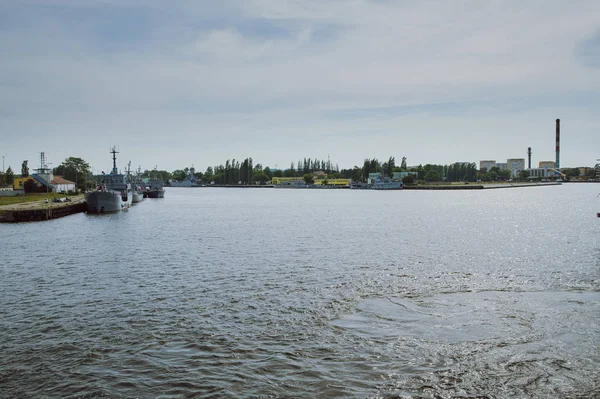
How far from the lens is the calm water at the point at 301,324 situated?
12.7 meters

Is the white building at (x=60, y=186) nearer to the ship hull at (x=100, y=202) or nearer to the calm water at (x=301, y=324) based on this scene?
the ship hull at (x=100, y=202)

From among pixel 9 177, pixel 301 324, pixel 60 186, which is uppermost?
pixel 9 177

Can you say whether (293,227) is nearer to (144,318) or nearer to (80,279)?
(80,279)

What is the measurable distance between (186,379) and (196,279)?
1343 centimetres

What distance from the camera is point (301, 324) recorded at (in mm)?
17734

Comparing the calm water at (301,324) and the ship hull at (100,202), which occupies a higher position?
the ship hull at (100,202)

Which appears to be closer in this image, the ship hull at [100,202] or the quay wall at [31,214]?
the quay wall at [31,214]

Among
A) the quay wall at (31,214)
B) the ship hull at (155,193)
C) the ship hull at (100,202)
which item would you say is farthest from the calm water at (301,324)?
the ship hull at (155,193)

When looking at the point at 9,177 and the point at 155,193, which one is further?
the point at 155,193

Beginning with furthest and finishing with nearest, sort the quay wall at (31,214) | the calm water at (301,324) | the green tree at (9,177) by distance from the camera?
1. the green tree at (9,177)
2. the quay wall at (31,214)
3. the calm water at (301,324)

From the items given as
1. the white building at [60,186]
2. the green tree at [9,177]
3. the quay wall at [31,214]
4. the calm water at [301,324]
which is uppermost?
the green tree at [9,177]

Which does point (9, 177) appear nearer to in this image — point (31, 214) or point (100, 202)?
point (100, 202)

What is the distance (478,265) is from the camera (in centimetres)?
3084

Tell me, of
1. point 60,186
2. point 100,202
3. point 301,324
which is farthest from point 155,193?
point 301,324
